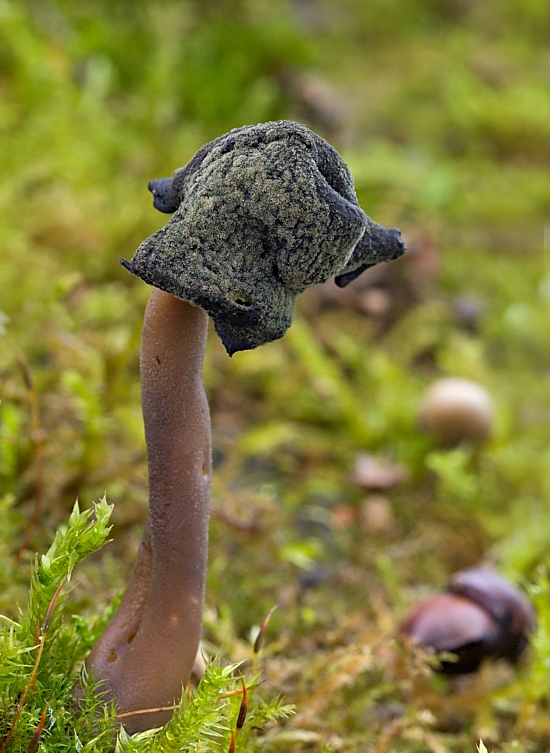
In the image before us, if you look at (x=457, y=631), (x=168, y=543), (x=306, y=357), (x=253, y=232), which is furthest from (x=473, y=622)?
(x=306, y=357)

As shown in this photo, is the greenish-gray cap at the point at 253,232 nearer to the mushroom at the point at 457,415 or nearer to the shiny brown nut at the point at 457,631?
the shiny brown nut at the point at 457,631

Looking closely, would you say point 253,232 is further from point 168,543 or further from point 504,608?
point 504,608

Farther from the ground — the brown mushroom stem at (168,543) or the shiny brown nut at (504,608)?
the brown mushroom stem at (168,543)

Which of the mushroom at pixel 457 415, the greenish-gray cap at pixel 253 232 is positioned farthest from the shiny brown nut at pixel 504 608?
the greenish-gray cap at pixel 253 232

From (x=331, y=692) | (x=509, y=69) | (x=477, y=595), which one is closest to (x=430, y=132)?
(x=509, y=69)

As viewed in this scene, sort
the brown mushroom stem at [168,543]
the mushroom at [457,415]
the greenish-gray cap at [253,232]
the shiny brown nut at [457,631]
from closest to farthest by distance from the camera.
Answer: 1. the greenish-gray cap at [253,232]
2. the brown mushroom stem at [168,543]
3. the shiny brown nut at [457,631]
4. the mushroom at [457,415]
